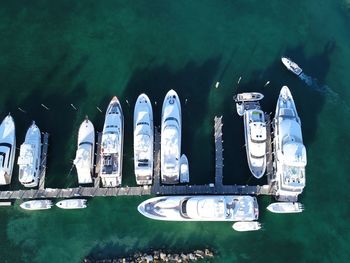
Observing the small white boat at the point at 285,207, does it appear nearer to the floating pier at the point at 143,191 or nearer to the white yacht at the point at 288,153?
the white yacht at the point at 288,153

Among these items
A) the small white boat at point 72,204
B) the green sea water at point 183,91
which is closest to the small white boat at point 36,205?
the green sea water at point 183,91

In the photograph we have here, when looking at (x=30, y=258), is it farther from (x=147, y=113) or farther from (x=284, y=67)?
(x=284, y=67)

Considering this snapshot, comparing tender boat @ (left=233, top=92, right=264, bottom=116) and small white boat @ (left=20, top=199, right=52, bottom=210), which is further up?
tender boat @ (left=233, top=92, right=264, bottom=116)

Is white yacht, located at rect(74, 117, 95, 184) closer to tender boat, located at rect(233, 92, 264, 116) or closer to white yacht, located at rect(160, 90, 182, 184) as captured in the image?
white yacht, located at rect(160, 90, 182, 184)

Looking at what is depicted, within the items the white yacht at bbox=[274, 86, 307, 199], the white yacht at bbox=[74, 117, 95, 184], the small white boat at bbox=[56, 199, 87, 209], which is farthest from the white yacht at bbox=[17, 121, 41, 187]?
the white yacht at bbox=[274, 86, 307, 199]

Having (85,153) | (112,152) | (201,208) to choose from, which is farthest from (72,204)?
(201,208)

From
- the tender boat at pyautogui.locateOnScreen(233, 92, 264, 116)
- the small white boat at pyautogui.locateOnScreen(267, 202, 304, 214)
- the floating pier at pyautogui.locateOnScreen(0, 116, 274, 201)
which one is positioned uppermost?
the tender boat at pyautogui.locateOnScreen(233, 92, 264, 116)
